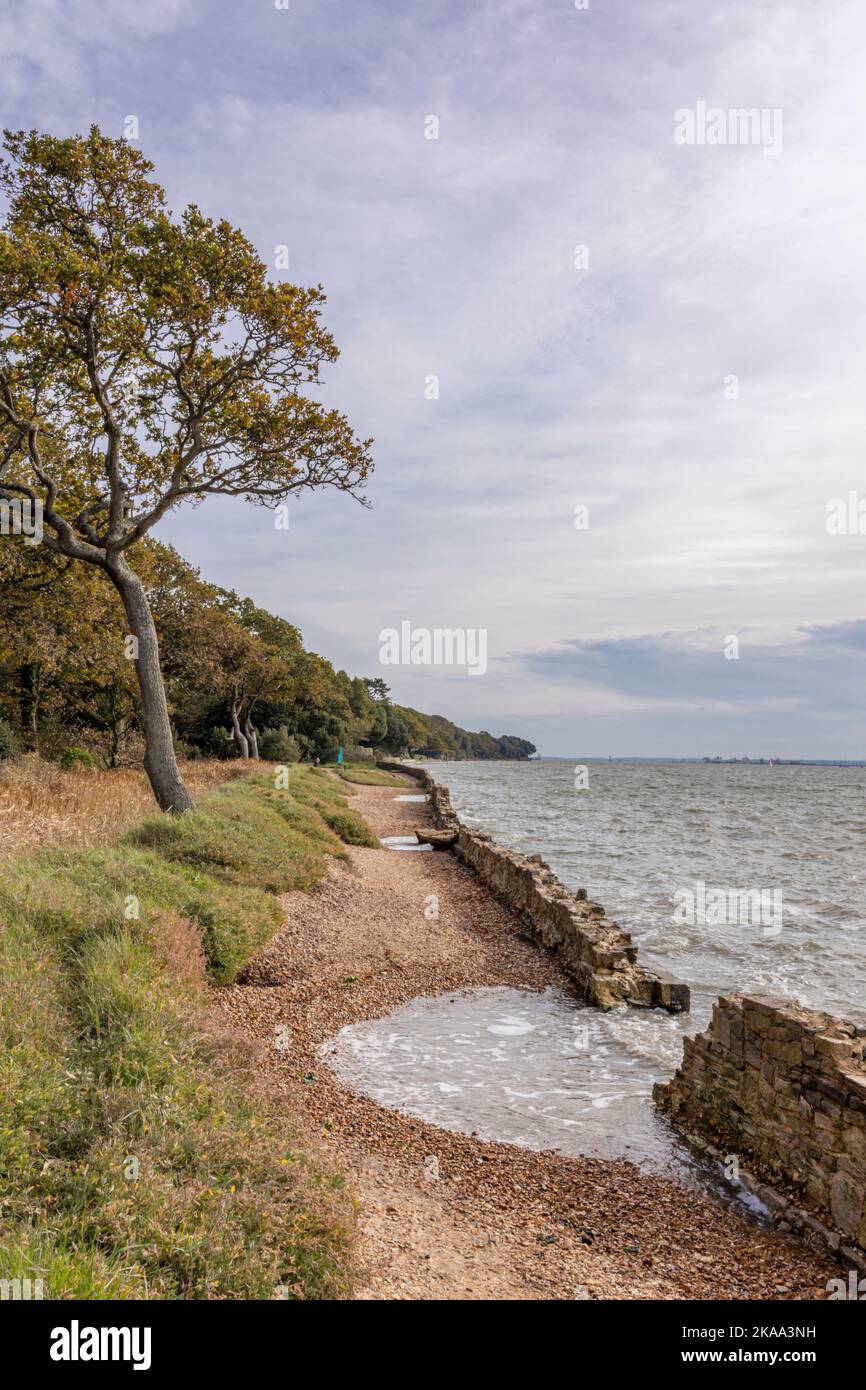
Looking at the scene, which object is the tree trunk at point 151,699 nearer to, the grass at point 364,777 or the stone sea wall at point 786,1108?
the stone sea wall at point 786,1108

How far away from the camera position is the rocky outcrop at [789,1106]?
547 centimetres

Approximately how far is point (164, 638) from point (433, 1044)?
27302mm

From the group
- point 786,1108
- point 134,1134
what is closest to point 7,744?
point 134,1134

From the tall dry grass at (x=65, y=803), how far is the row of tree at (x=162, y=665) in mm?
3018

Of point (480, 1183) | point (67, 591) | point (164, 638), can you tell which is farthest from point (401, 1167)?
point (164, 638)

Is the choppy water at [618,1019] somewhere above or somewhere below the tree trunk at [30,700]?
below

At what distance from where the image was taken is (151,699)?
563 inches

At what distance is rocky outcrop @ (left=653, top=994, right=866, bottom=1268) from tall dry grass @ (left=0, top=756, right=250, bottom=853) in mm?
9082

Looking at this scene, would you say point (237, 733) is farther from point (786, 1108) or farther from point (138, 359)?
point (786, 1108)

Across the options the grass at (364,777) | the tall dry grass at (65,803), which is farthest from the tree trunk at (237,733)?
the tall dry grass at (65,803)

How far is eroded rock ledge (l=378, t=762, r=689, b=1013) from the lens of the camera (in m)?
10.8

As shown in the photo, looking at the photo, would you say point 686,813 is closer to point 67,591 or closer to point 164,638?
point 164,638

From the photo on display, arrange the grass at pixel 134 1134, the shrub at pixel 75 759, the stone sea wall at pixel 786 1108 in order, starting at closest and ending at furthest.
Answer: the grass at pixel 134 1134, the stone sea wall at pixel 786 1108, the shrub at pixel 75 759

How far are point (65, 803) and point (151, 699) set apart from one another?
402cm
